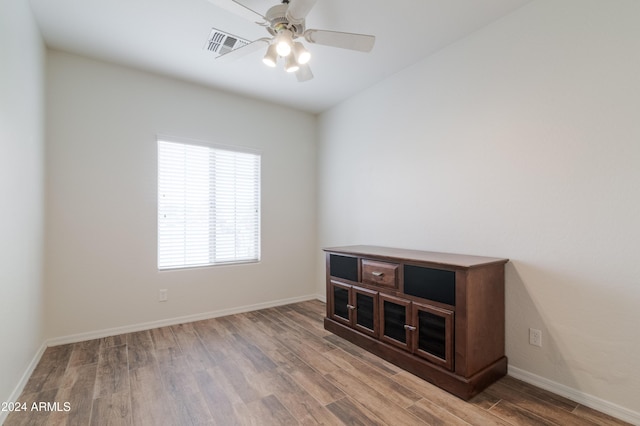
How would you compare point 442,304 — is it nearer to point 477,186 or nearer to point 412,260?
point 412,260

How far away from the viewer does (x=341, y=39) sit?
2008mm

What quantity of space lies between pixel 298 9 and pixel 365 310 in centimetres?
237

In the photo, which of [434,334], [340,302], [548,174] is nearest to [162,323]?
[340,302]

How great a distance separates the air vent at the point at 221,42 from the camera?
253cm

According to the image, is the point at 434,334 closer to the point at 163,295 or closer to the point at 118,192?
the point at 163,295

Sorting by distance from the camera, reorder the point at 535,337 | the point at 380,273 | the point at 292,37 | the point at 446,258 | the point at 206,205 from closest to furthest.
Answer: the point at 292,37 → the point at 535,337 → the point at 446,258 → the point at 380,273 → the point at 206,205

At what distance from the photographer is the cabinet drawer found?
2.49 m

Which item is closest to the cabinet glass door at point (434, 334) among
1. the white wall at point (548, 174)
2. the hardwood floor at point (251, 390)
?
the hardwood floor at point (251, 390)

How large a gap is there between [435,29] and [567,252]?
1.96 metres

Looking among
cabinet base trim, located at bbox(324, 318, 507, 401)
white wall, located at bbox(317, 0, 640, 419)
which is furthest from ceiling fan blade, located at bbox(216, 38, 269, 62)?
→ cabinet base trim, located at bbox(324, 318, 507, 401)

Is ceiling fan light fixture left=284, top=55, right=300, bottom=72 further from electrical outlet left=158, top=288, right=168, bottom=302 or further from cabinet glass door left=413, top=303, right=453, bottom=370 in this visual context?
electrical outlet left=158, top=288, right=168, bottom=302

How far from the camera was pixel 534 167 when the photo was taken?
7.14ft

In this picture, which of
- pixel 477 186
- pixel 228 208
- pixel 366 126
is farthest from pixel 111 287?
pixel 477 186

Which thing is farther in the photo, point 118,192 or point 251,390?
point 118,192
